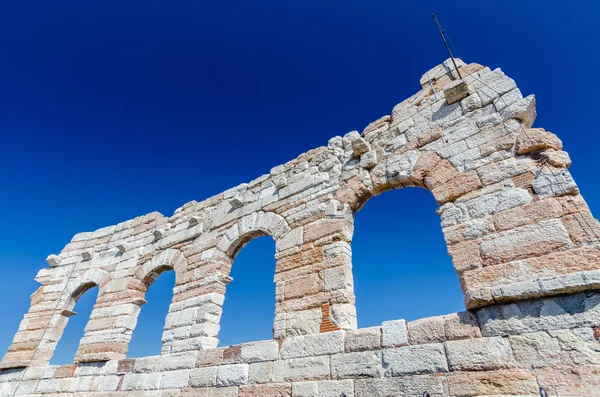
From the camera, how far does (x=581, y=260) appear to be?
Answer: 2.96 m

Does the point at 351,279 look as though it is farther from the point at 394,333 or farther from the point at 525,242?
the point at 525,242

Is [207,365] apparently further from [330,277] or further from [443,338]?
[443,338]

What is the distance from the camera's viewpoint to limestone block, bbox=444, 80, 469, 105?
4.75m

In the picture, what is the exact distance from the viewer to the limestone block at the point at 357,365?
3.41m

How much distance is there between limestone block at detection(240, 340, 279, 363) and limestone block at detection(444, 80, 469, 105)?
4.22 metres

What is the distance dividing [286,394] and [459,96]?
4554mm

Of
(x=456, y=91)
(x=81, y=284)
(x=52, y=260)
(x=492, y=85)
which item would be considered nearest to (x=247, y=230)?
(x=456, y=91)

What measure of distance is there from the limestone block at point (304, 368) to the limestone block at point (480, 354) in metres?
1.34

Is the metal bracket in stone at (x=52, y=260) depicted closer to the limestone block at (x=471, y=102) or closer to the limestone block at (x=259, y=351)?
the limestone block at (x=259, y=351)

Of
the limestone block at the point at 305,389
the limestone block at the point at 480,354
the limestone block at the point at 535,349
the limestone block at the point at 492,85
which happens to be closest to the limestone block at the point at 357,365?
the limestone block at the point at 305,389

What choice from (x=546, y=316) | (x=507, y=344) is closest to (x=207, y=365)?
(x=507, y=344)

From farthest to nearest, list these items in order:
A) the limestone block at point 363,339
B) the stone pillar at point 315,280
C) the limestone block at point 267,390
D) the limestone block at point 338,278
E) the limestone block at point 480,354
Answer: the limestone block at point 338,278 → the stone pillar at point 315,280 → the limestone block at point 267,390 → the limestone block at point 363,339 → the limestone block at point 480,354

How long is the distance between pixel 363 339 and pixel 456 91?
366cm

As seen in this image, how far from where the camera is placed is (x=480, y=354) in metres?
2.96
